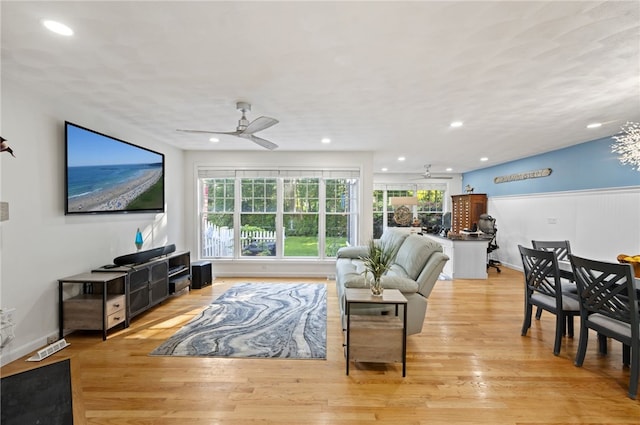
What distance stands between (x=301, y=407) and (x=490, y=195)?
26.0 feet

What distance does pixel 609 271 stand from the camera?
2.27 meters

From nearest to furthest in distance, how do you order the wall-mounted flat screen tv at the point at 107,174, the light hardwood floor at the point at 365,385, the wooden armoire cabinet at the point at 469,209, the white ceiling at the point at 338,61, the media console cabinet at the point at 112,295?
the white ceiling at the point at 338,61 < the light hardwood floor at the point at 365,385 < the media console cabinet at the point at 112,295 < the wall-mounted flat screen tv at the point at 107,174 < the wooden armoire cabinet at the point at 469,209

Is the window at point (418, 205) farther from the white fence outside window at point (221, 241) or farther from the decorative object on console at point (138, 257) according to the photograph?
the decorative object on console at point (138, 257)

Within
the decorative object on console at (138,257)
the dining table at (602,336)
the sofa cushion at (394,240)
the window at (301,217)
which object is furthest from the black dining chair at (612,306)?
the decorative object on console at (138,257)

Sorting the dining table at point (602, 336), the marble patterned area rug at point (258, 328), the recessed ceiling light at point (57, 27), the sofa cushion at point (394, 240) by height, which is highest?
the recessed ceiling light at point (57, 27)

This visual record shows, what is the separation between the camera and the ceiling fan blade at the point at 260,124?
113 inches

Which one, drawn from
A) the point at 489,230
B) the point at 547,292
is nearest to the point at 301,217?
the point at 547,292

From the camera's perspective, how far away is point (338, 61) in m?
2.28

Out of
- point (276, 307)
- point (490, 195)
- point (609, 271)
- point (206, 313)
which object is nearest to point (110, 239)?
point (206, 313)

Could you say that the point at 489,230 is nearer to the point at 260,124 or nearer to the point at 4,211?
the point at 260,124

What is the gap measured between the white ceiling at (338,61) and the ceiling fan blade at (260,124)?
29 cm

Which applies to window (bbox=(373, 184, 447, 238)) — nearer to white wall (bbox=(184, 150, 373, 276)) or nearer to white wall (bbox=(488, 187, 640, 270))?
white wall (bbox=(488, 187, 640, 270))

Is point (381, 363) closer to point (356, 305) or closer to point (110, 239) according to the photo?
point (356, 305)

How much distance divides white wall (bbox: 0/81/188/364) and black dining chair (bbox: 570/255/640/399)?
494 cm
